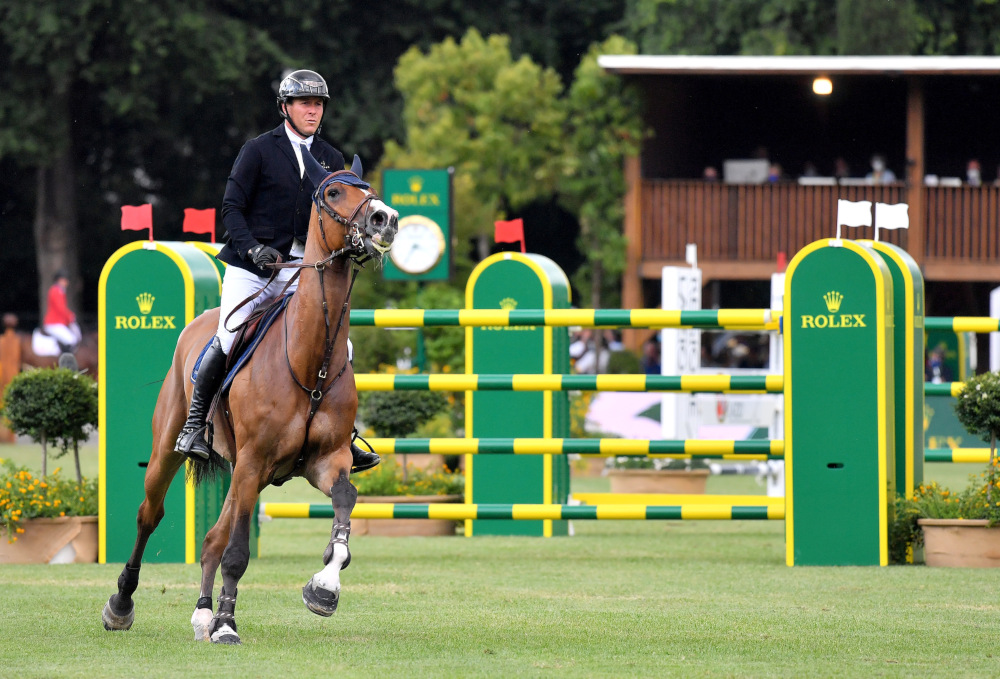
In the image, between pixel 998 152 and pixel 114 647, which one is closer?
pixel 114 647

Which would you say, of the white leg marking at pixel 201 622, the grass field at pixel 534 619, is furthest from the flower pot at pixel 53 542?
the white leg marking at pixel 201 622

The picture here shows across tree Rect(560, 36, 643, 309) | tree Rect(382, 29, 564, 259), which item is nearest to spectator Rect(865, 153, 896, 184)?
tree Rect(560, 36, 643, 309)

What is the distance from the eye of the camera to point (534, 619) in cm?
747

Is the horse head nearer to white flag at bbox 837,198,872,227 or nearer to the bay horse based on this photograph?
the bay horse

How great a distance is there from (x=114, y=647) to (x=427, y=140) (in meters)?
25.2

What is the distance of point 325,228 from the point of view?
679cm

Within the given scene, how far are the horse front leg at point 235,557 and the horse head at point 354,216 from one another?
1.10 metres

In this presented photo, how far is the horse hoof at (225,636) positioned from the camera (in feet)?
21.7

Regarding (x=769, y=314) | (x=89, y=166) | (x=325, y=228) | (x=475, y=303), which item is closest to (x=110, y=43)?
(x=89, y=166)

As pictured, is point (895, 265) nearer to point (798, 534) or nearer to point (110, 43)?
point (798, 534)

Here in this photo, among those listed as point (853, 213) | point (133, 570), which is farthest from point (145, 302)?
point (853, 213)

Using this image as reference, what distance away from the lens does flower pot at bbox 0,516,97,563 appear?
10023 mm

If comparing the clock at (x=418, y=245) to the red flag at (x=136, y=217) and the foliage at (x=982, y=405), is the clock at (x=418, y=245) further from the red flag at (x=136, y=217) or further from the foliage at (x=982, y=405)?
the foliage at (x=982, y=405)

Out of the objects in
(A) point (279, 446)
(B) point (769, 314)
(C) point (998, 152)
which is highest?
(C) point (998, 152)
